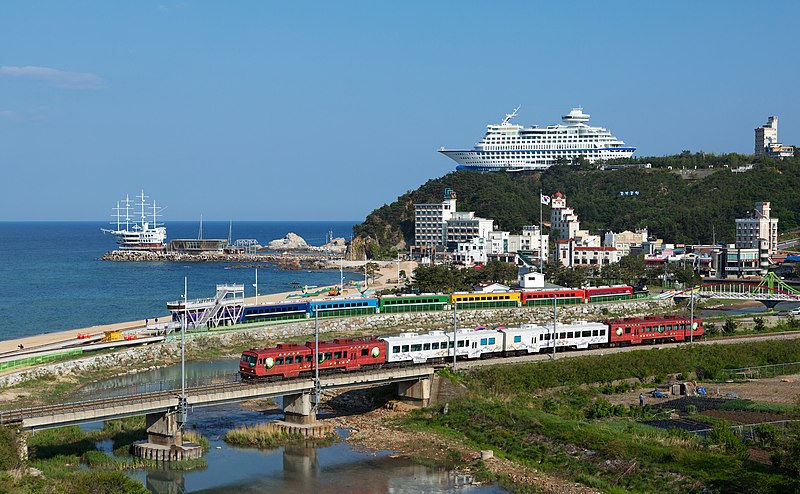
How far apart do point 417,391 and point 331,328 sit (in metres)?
22.6

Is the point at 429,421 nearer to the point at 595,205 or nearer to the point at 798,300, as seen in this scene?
the point at 798,300

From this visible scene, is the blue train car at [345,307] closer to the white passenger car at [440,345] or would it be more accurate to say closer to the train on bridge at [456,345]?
the train on bridge at [456,345]

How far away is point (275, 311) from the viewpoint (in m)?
60.3

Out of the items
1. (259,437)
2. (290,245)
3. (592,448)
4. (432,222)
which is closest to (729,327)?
(592,448)

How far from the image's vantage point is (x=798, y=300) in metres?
73.4

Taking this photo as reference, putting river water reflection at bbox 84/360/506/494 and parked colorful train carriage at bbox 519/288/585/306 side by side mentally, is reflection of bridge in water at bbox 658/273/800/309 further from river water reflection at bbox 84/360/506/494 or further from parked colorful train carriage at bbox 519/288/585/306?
river water reflection at bbox 84/360/506/494

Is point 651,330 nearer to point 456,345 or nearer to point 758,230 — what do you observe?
point 456,345

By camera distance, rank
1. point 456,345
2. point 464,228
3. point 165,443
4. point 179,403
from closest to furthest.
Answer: point 179,403 → point 165,443 → point 456,345 → point 464,228

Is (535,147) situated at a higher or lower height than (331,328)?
higher

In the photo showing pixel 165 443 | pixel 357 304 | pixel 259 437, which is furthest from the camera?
pixel 357 304

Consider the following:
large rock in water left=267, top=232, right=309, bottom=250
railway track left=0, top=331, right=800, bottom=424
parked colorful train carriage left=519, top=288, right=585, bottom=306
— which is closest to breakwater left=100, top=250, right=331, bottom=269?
large rock in water left=267, top=232, right=309, bottom=250

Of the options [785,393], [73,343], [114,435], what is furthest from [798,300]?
[114,435]

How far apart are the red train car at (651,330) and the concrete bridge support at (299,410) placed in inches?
798

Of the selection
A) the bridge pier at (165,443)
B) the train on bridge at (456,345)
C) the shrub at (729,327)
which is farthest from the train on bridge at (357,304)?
the bridge pier at (165,443)
